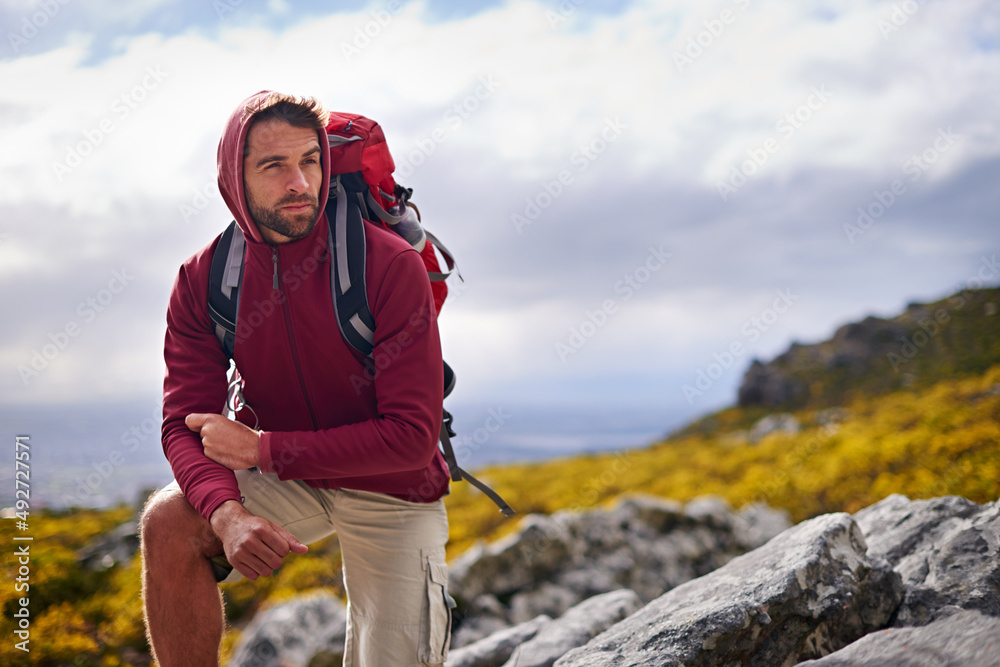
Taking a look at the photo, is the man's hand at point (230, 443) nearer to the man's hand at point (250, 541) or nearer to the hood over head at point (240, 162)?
the man's hand at point (250, 541)

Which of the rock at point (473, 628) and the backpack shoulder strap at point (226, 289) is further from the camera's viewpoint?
the rock at point (473, 628)

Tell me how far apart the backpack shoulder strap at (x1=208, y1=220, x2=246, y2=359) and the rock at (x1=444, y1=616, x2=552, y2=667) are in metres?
3.15

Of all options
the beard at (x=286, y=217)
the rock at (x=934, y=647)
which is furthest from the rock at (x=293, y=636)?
the rock at (x=934, y=647)

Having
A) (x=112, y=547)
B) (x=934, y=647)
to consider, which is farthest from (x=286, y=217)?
(x=112, y=547)

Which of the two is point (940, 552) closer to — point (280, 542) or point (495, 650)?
point (495, 650)

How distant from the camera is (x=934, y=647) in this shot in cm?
234

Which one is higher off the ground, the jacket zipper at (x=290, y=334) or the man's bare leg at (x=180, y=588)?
the jacket zipper at (x=290, y=334)

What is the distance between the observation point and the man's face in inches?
107

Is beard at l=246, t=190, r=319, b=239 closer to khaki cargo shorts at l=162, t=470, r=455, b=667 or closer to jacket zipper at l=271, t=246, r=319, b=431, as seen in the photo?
jacket zipper at l=271, t=246, r=319, b=431

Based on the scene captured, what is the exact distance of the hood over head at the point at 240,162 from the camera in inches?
107

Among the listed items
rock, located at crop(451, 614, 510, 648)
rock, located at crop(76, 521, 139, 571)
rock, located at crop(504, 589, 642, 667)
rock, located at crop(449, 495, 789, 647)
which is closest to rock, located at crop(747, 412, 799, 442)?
rock, located at crop(449, 495, 789, 647)

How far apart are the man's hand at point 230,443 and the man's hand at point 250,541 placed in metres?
0.22

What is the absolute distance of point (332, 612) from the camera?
6527 millimetres

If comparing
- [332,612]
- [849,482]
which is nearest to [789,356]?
[849,482]
